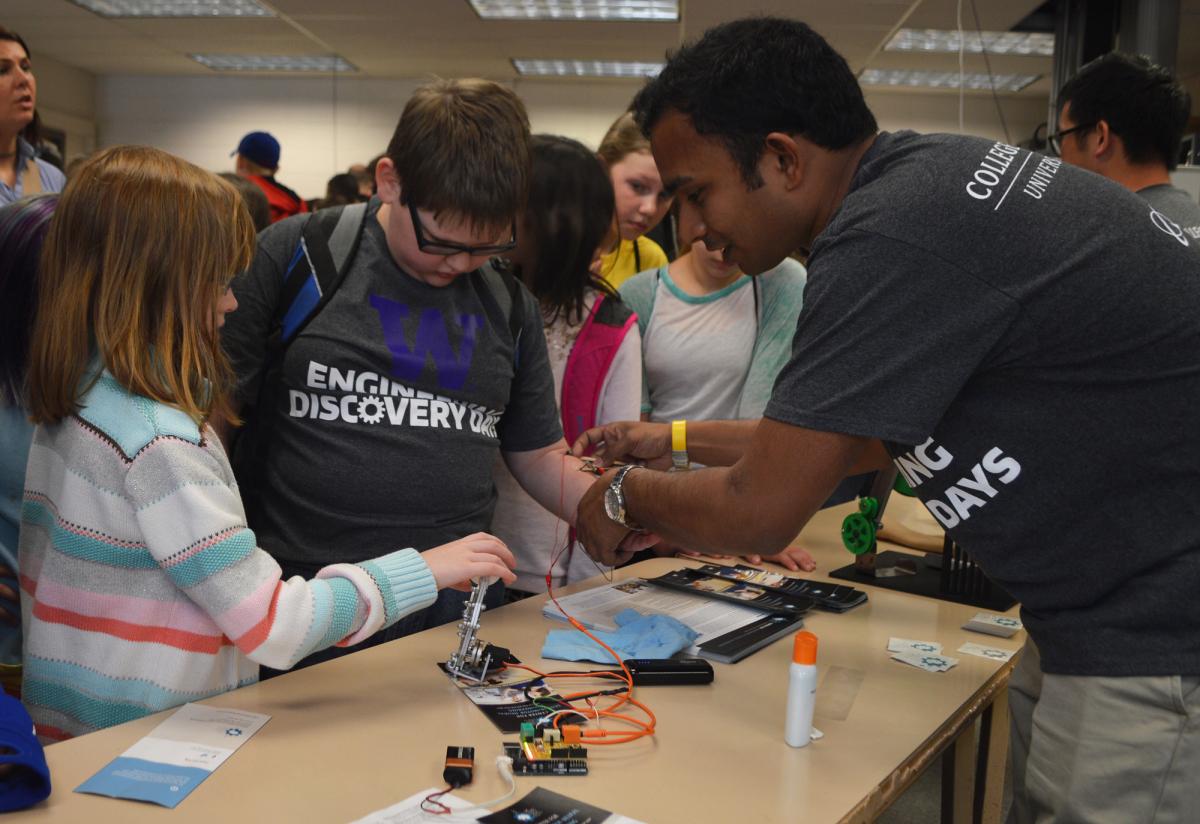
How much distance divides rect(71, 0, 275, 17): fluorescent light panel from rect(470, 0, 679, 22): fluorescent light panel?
159cm

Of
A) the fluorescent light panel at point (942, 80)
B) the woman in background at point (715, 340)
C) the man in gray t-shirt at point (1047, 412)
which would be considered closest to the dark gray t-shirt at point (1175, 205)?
the woman in background at point (715, 340)

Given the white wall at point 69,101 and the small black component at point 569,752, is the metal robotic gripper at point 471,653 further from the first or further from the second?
the white wall at point 69,101

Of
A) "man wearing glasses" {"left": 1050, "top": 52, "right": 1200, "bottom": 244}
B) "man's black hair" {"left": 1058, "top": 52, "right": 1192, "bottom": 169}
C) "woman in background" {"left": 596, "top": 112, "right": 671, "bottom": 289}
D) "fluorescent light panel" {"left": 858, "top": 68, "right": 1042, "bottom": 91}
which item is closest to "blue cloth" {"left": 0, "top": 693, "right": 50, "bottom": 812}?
"woman in background" {"left": 596, "top": 112, "right": 671, "bottom": 289}

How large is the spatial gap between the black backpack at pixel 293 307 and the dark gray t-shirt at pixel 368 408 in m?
0.01

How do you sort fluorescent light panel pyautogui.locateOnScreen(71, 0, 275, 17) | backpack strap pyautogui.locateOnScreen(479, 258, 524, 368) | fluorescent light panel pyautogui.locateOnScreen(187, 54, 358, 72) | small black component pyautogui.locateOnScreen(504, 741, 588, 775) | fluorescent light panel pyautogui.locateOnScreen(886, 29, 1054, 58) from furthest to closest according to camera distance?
fluorescent light panel pyautogui.locateOnScreen(187, 54, 358, 72) → fluorescent light panel pyautogui.locateOnScreen(886, 29, 1054, 58) → fluorescent light panel pyautogui.locateOnScreen(71, 0, 275, 17) → backpack strap pyautogui.locateOnScreen(479, 258, 524, 368) → small black component pyautogui.locateOnScreen(504, 741, 588, 775)

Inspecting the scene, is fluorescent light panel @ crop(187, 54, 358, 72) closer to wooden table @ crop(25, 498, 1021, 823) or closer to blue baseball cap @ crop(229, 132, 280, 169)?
blue baseball cap @ crop(229, 132, 280, 169)

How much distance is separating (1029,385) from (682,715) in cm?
57

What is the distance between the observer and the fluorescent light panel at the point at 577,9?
6523 mm

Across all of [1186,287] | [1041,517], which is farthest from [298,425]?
[1186,287]

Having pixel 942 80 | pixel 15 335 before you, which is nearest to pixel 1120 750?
pixel 15 335

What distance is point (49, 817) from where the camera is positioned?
0.94m

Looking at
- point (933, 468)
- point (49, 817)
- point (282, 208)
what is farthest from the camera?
point (282, 208)

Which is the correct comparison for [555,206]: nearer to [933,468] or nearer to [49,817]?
[933,468]

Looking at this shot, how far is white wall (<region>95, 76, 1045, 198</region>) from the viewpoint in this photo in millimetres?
9086
